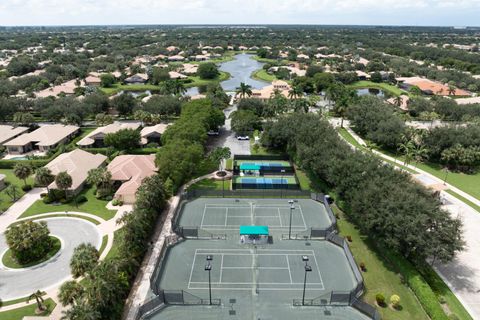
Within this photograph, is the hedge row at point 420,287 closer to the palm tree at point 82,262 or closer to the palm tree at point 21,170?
the palm tree at point 82,262

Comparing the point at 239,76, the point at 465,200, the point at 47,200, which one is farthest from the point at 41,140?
the point at 239,76

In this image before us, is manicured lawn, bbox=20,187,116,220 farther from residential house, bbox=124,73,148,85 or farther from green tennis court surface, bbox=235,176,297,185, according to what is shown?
residential house, bbox=124,73,148,85

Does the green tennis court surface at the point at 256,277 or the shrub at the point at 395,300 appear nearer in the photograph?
the green tennis court surface at the point at 256,277

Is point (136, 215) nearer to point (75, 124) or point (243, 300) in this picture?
point (243, 300)

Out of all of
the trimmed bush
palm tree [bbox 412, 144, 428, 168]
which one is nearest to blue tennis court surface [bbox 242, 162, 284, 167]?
palm tree [bbox 412, 144, 428, 168]

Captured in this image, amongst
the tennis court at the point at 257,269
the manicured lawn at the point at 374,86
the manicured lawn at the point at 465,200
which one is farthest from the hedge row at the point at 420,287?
the manicured lawn at the point at 374,86

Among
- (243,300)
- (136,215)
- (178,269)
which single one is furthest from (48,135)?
(243,300)

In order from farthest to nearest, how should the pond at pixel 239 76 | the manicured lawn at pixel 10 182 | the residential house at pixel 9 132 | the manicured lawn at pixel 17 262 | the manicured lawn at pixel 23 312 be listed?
1. the pond at pixel 239 76
2. the residential house at pixel 9 132
3. the manicured lawn at pixel 10 182
4. the manicured lawn at pixel 17 262
5. the manicured lawn at pixel 23 312

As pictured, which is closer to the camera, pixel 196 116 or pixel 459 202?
pixel 459 202
